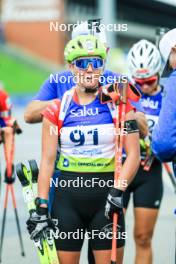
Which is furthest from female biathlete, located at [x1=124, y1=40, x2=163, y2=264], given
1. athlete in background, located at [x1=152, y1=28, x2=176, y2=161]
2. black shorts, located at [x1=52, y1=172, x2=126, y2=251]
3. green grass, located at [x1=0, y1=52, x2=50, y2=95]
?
green grass, located at [x1=0, y1=52, x2=50, y2=95]

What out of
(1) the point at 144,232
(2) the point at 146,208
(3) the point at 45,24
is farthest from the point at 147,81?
(3) the point at 45,24

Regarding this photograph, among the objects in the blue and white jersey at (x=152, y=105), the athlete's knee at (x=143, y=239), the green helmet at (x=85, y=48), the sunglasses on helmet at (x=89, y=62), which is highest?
the green helmet at (x=85, y=48)

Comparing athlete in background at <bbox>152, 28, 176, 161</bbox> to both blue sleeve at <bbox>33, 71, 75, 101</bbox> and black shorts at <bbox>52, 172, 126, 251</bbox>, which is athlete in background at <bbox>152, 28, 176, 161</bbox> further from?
blue sleeve at <bbox>33, 71, 75, 101</bbox>

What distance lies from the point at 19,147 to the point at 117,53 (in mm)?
21096

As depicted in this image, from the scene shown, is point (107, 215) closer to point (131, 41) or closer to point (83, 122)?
point (83, 122)

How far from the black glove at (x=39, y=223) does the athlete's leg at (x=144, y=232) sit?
1.77m

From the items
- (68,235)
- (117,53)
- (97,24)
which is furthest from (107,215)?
(117,53)

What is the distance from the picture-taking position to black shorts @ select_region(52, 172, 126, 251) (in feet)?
17.7

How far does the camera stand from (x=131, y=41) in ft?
182

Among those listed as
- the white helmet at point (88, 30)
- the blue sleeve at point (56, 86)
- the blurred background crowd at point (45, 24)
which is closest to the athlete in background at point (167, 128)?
the blue sleeve at point (56, 86)

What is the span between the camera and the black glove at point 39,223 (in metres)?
5.29

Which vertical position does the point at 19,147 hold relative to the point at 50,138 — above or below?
below

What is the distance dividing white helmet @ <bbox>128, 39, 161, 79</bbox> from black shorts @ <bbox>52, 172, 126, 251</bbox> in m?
2.24

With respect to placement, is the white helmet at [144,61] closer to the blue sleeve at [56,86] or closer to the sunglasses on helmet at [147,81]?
the sunglasses on helmet at [147,81]
